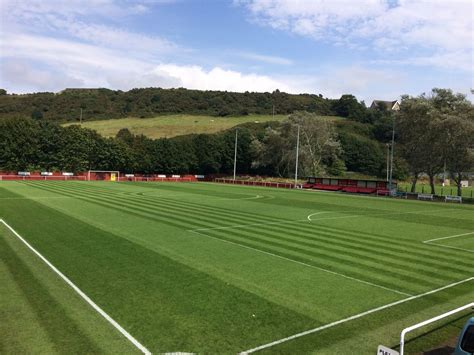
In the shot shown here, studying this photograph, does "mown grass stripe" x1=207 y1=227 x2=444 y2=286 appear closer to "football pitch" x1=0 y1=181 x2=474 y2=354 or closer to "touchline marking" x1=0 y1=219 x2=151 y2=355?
"football pitch" x1=0 y1=181 x2=474 y2=354

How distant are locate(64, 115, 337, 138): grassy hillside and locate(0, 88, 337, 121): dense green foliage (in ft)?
24.9

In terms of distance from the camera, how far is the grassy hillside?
425 ft

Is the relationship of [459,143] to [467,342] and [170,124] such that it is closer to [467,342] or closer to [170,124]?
[467,342]

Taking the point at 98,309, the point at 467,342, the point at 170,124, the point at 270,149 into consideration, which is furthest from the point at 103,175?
the point at 467,342

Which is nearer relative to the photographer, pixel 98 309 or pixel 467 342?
pixel 467 342

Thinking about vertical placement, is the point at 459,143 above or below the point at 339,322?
above

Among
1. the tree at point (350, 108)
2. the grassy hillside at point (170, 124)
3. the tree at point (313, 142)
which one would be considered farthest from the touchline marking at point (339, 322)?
the tree at point (350, 108)

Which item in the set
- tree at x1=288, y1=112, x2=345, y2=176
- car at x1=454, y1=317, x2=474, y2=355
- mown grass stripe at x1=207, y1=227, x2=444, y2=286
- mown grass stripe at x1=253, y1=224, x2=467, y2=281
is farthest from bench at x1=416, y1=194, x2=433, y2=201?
car at x1=454, y1=317, x2=474, y2=355

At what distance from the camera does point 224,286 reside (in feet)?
38.5

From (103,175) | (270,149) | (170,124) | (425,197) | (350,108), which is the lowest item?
(425,197)

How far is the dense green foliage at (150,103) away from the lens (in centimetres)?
15238

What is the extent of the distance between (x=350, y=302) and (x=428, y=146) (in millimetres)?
48112

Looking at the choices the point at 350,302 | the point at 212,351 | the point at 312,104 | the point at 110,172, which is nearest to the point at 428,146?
the point at 350,302

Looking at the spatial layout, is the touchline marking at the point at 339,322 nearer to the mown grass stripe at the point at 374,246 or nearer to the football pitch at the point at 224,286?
the football pitch at the point at 224,286
